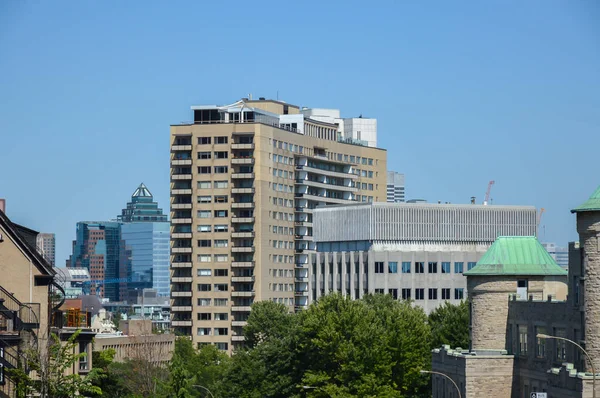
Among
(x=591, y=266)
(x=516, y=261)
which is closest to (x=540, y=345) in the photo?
(x=516, y=261)

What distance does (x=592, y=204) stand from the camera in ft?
296

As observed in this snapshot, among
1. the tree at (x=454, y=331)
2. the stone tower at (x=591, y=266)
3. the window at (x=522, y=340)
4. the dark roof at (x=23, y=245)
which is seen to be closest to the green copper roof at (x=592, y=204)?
the stone tower at (x=591, y=266)

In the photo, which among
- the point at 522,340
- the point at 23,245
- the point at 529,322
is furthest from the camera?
the point at 522,340

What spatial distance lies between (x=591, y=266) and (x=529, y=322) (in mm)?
13938

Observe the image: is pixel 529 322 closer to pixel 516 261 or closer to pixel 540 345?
pixel 540 345

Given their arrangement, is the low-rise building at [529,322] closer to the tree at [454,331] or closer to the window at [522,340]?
the window at [522,340]

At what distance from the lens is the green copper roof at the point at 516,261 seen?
108812mm

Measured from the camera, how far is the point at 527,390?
4040 inches

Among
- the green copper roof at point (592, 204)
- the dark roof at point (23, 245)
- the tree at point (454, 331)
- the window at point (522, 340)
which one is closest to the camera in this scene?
the dark roof at point (23, 245)

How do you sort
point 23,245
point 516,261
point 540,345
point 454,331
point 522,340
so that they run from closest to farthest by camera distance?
point 23,245 < point 540,345 < point 522,340 < point 516,261 < point 454,331

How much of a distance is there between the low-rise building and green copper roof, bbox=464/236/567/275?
0.23 feet

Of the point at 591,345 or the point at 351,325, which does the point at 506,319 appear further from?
the point at 351,325

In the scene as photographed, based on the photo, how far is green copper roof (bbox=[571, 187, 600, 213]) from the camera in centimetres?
8950

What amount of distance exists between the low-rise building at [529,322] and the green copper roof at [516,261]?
71 mm
